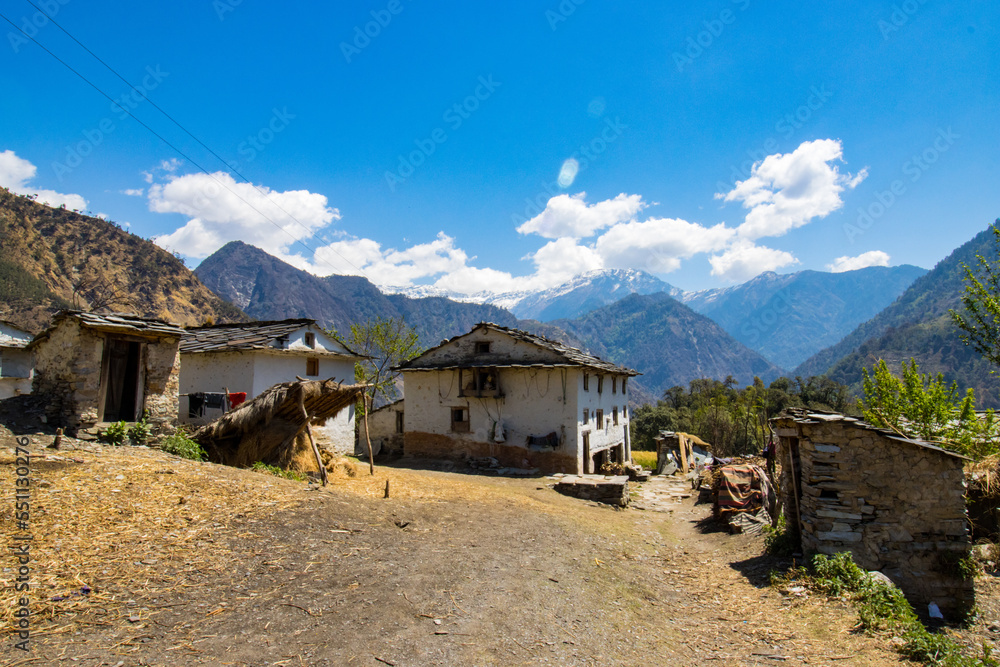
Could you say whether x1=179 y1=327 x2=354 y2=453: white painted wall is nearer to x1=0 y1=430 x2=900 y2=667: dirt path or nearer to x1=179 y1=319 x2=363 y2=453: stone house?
x1=179 y1=319 x2=363 y2=453: stone house

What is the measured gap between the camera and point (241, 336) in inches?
867

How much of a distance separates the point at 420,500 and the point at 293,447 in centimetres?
408

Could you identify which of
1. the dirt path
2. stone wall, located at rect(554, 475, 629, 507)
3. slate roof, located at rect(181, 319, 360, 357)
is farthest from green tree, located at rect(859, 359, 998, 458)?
slate roof, located at rect(181, 319, 360, 357)

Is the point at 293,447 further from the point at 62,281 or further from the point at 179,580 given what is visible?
the point at 62,281

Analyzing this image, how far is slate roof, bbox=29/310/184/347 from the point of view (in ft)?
34.1

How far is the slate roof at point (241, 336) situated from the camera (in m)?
20.7

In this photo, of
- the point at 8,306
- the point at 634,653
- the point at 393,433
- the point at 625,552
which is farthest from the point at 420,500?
the point at 8,306

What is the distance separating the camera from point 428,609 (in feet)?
20.6

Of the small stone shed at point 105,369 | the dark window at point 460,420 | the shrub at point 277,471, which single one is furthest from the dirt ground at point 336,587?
the dark window at point 460,420

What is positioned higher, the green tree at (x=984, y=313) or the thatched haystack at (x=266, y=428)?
the green tree at (x=984, y=313)

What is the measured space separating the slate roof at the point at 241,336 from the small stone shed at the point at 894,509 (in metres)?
19.9

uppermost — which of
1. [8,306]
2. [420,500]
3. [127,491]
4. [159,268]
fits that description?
[159,268]

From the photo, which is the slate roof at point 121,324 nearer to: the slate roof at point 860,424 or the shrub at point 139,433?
the shrub at point 139,433

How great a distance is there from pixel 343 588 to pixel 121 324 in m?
8.53
